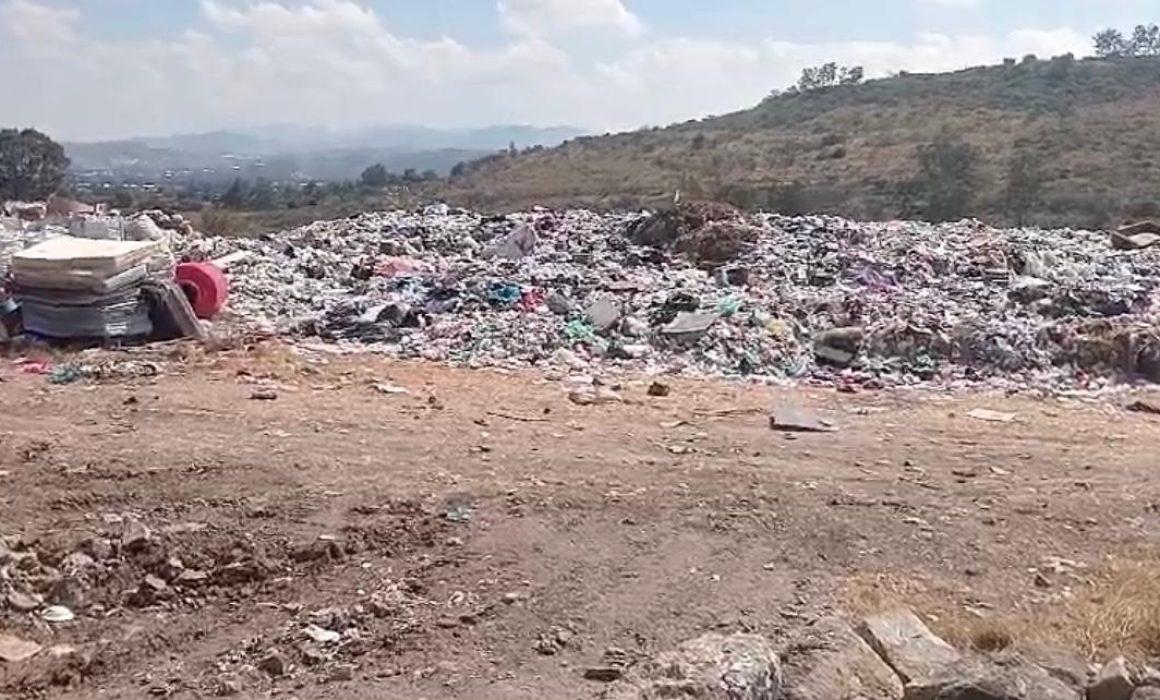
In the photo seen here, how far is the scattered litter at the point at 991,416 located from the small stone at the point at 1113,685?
145 inches

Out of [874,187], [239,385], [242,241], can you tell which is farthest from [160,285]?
[874,187]

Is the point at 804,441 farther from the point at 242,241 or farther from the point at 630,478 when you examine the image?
the point at 242,241

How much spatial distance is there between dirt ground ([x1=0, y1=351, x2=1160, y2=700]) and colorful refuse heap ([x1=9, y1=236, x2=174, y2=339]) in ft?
4.19

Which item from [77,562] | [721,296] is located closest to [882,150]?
[721,296]

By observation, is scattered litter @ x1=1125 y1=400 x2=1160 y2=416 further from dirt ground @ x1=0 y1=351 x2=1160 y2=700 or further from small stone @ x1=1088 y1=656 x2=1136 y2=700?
small stone @ x1=1088 y1=656 x2=1136 y2=700

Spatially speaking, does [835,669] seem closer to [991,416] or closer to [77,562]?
[77,562]

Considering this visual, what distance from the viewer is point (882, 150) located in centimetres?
2925

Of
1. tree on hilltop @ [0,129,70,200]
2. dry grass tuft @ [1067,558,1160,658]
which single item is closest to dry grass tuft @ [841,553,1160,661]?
dry grass tuft @ [1067,558,1160,658]

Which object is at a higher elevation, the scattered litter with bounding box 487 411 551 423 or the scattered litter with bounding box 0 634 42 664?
the scattered litter with bounding box 487 411 551 423

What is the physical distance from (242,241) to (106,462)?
8163 mm

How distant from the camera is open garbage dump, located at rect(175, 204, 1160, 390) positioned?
8719 mm

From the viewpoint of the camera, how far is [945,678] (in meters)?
3.58

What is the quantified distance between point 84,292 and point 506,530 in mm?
5191

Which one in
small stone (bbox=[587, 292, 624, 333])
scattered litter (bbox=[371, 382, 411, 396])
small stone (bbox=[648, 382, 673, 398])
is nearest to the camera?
scattered litter (bbox=[371, 382, 411, 396])
